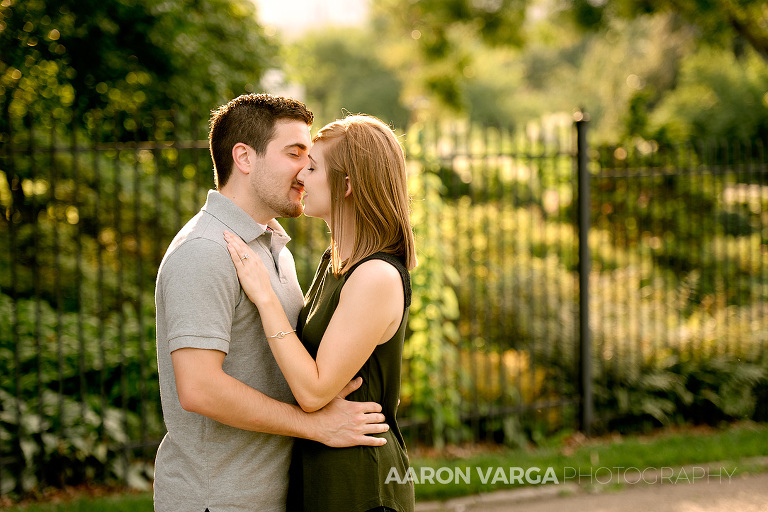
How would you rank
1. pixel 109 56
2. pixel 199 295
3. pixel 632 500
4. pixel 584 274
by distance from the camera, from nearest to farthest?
1. pixel 199 295
2. pixel 632 500
3. pixel 584 274
4. pixel 109 56

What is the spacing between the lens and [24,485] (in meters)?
4.29

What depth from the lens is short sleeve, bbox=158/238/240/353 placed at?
69.3 inches

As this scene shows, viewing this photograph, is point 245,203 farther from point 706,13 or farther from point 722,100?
point 722,100

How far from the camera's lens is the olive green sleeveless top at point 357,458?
6.40 feet

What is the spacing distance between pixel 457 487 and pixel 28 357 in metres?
3.21

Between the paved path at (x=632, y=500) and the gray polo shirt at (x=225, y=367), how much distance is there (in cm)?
270

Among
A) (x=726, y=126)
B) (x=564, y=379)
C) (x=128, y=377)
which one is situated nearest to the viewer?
(x=128, y=377)

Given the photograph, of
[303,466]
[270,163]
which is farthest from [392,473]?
[270,163]

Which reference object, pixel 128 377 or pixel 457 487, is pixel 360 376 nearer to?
pixel 457 487

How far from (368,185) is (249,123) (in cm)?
44

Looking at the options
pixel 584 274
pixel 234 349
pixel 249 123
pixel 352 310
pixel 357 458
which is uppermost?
pixel 249 123

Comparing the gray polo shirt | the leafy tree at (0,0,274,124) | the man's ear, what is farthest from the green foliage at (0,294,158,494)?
the man's ear

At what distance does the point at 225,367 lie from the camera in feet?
6.29

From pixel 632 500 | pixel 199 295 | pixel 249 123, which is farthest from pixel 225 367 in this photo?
pixel 632 500
